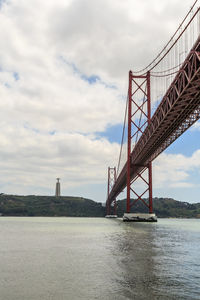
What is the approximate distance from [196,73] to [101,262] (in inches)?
463

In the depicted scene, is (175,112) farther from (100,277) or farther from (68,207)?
(68,207)

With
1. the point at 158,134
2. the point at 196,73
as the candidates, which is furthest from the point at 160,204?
the point at 196,73

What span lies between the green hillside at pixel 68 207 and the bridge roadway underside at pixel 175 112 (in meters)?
91.6

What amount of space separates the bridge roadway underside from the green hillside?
3607 inches

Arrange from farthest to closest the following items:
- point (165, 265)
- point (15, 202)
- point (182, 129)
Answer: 1. point (15, 202)
2. point (182, 129)
3. point (165, 265)

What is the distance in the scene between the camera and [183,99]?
23438 millimetres

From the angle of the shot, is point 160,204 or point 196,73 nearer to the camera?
point 196,73

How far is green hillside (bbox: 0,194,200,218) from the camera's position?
141m

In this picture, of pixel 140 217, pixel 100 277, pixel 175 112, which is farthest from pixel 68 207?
pixel 100 277

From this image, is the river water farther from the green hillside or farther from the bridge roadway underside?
the green hillside

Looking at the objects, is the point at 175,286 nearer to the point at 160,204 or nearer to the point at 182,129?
the point at 182,129

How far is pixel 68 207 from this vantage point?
151125 mm

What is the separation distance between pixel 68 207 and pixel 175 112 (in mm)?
129890

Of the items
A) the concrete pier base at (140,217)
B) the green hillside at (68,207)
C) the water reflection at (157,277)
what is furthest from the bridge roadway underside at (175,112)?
the green hillside at (68,207)
